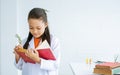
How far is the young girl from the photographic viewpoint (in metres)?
1.14

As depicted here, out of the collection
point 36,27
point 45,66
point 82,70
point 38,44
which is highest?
point 36,27

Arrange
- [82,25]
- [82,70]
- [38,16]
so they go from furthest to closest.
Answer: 1. [82,25]
2. [82,70]
3. [38,16]

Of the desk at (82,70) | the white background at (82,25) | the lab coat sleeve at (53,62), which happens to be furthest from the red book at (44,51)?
the white background at (82,25)

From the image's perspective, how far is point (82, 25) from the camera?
2.91 metres

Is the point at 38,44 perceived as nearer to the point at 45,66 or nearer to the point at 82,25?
the point at 45,66

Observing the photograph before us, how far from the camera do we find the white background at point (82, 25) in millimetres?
2871

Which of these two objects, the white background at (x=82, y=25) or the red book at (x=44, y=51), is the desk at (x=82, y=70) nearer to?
the red book at (x=44, y=51)

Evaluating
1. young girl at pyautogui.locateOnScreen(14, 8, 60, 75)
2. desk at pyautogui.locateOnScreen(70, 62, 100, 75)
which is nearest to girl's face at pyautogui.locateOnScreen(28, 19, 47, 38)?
young girl at pyautogui.locateOnScreen(14, 8, 60, 75)

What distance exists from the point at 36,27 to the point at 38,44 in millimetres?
123

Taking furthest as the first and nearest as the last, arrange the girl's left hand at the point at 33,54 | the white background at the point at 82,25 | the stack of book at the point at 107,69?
the white background at the point at 82,25, the stack of book at the point at 107,69, the girl's left hand at the point at 33,54

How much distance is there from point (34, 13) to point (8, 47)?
161 cm

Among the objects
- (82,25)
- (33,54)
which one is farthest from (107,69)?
(82,25)

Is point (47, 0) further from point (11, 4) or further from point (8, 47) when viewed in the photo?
point (8, 47)

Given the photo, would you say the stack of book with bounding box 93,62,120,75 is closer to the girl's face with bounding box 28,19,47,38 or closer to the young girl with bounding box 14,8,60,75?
the young girl with bounding box 14,8,60,75
